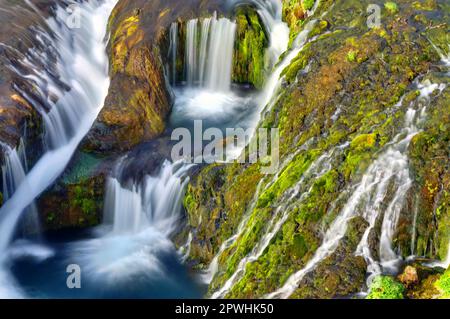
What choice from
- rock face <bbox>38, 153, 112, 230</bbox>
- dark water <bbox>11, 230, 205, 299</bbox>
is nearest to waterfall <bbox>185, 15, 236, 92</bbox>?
rock face <bbox>38, 153, 112, 230</bbox>

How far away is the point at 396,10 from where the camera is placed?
15.0 metres

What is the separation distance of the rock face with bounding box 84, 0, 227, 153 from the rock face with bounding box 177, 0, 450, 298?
11.6ft

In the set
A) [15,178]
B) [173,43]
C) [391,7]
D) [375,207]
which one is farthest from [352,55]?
[15,178]

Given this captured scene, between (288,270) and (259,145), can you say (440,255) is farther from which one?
(259,145)

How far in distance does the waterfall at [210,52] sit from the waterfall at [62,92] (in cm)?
318

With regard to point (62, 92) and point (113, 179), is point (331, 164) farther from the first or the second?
point (62, 92)

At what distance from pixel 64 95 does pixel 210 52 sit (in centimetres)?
516

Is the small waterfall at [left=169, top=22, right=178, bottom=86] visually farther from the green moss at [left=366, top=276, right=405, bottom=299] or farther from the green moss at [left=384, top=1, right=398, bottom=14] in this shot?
the green moss at [left=366, top=276, right=405, bottom=299]

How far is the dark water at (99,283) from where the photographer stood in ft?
45.8

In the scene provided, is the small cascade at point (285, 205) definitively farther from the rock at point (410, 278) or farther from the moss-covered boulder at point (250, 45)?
the moss-covered boulder at point (250, 45)

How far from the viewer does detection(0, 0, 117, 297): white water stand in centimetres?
1653

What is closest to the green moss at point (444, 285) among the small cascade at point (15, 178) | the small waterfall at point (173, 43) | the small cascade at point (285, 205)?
the small cascade at point (285, 205)

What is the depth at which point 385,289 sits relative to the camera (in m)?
9.24

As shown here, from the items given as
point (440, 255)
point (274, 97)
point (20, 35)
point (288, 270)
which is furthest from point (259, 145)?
point (20, 35)
